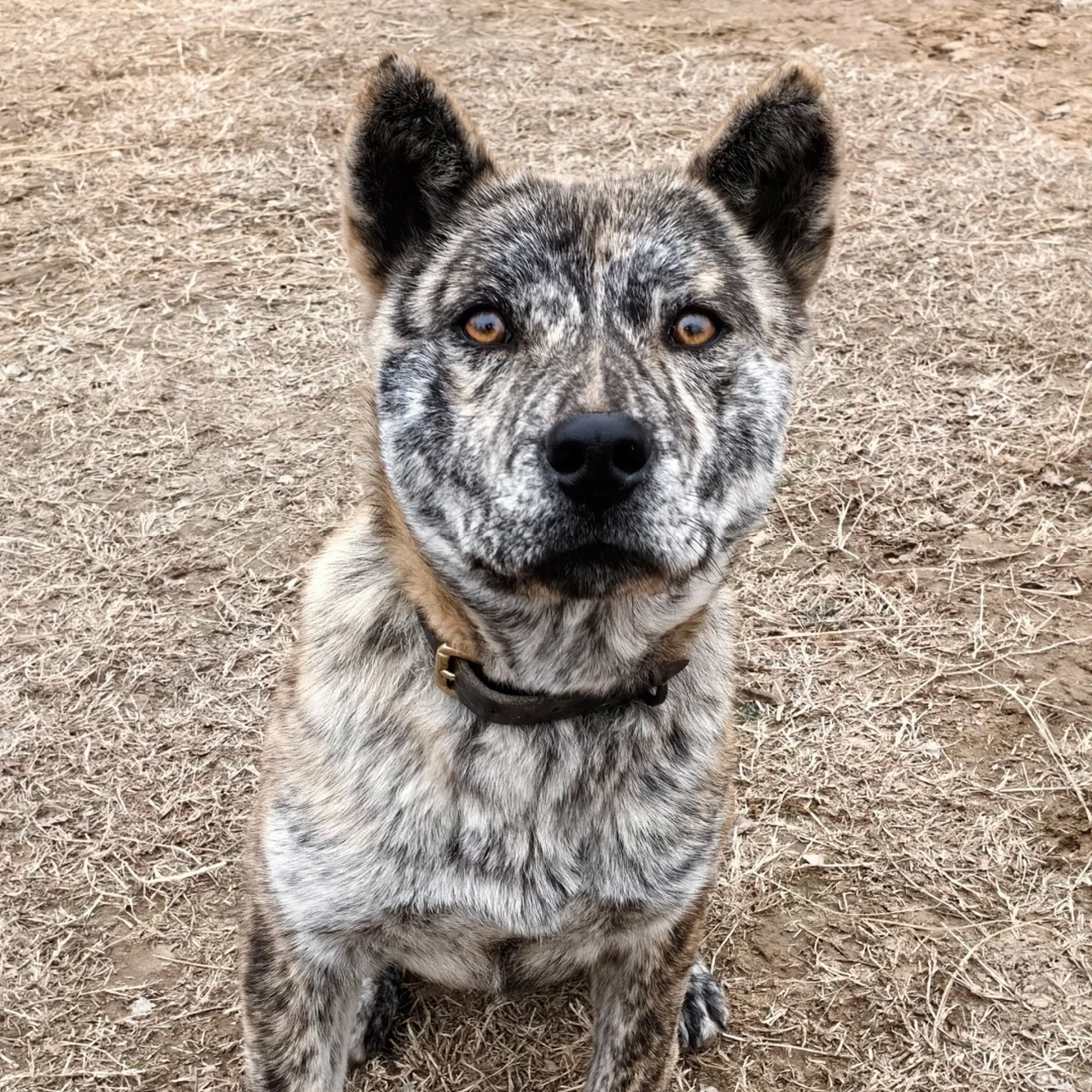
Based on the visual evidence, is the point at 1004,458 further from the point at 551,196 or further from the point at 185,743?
the point at 185,743

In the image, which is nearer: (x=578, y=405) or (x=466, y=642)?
(x=578, y=405)

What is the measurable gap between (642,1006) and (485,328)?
1.58m

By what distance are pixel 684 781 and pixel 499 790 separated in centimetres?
43

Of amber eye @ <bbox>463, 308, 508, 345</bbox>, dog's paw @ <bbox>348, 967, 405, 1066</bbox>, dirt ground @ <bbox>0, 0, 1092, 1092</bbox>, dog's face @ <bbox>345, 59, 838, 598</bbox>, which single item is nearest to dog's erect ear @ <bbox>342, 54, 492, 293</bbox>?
dog's face @ <bbox>345, 59, 838, 598</bbox>

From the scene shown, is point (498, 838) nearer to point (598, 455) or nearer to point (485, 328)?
point (598, 455)

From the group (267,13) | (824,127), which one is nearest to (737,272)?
(824,127)

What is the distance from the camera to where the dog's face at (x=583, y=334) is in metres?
2.12

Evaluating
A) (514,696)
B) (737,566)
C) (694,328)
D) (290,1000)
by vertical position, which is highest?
(694,328)

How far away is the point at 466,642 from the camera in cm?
244

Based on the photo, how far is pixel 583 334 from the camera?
92.5 inches

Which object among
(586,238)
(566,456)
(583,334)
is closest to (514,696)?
(566,456)

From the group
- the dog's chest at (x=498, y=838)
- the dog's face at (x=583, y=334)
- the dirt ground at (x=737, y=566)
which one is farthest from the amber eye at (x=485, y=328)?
the dirt ground at (x=737, y=566)

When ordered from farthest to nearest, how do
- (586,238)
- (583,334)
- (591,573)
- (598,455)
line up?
(586,238) < (583,334) < (591,573) < (598,455)

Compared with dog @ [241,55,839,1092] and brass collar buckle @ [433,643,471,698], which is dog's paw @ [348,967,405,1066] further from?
brass collar buckle @ [433,643,471,698]
